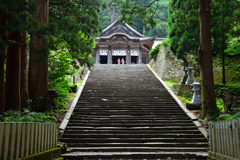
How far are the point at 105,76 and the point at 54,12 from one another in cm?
699

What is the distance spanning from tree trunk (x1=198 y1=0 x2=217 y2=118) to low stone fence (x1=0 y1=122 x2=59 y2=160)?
587 centimetres

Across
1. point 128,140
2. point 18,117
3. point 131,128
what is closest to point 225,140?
point 128,140

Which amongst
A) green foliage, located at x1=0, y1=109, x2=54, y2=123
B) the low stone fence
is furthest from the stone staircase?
the low stone fence

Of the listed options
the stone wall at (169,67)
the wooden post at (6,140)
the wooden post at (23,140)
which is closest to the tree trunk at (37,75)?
the wooden post at (23,140)

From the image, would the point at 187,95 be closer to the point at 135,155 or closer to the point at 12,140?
the point at 135,155

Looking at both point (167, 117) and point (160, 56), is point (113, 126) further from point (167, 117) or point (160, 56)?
point (160, 56)

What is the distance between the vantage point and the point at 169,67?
16.1 metres

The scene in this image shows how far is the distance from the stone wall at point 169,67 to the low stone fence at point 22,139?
1213cm

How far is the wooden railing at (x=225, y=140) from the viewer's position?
143 inches

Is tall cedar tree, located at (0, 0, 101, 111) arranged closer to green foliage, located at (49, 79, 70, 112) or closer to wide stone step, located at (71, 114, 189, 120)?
green foliage, located at (49, 79, 70, 112)

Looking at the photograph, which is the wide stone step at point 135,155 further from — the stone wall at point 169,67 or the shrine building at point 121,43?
the shrine building at point 121,43

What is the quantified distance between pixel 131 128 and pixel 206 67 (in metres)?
3.74

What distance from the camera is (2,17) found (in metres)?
4.76

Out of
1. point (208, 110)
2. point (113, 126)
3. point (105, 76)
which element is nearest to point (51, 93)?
point (113, 126)
